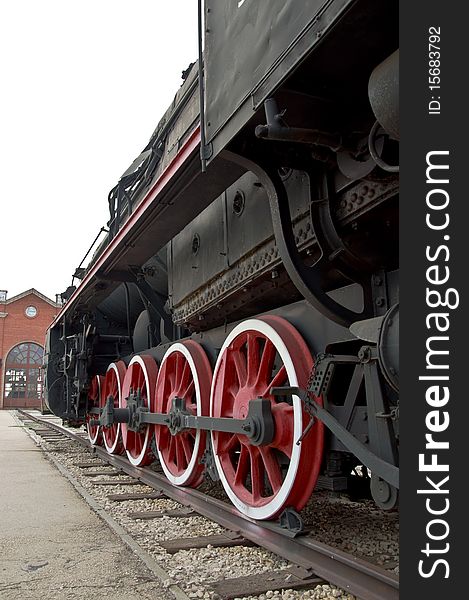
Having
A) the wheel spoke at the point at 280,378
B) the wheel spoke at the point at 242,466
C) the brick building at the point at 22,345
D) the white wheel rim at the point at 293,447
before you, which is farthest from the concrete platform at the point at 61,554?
the brick building at the point at 22,345

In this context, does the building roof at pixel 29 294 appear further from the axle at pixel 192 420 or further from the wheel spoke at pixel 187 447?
the wheel spoke at pixel 187 447

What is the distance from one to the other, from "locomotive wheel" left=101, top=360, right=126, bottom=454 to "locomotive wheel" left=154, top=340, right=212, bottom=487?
1.50m

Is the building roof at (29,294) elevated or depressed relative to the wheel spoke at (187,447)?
elevated

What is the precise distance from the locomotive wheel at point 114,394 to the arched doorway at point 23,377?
26.5 m

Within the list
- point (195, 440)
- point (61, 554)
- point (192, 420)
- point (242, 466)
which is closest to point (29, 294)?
point (195, 440)

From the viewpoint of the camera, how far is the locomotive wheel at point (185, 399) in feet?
12.9

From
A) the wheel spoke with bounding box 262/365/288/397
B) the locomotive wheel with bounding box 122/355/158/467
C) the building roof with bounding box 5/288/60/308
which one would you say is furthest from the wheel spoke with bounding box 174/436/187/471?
the building roof with bounding box 5/288/60/308

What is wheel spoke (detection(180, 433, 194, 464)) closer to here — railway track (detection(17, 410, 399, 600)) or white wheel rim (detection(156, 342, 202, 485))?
white wheel rim (detection(156, 342, 202, 485))

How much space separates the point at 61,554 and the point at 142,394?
261 cm

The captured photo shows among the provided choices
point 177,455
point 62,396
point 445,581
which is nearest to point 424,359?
point 445,581

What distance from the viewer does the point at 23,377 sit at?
107 feet

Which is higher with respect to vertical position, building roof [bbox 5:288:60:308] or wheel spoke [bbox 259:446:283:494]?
building roof [bbox 5:288:60:308]

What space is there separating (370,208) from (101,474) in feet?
14.1

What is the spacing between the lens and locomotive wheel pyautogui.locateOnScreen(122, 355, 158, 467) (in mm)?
5148
